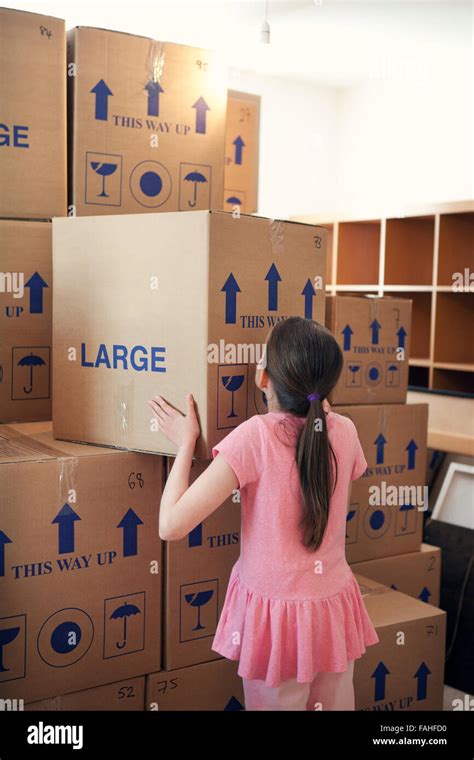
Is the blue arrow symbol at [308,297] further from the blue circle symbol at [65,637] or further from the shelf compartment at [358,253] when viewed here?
the shelf compartment at [358,253]

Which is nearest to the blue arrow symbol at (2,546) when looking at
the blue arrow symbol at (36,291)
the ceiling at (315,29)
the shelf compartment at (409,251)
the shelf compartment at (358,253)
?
the blue arrow symbol at (36,291)

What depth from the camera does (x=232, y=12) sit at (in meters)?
3.28

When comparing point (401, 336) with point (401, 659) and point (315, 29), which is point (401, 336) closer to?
point (401, 659)

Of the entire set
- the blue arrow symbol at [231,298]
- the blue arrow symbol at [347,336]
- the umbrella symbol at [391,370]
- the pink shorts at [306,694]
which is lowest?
the pink shorts at [306,694]

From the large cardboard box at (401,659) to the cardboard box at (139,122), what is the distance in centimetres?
106

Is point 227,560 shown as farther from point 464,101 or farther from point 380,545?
point 464,101

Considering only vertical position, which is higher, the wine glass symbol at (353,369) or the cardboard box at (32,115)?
the cardboard box at (32,115)

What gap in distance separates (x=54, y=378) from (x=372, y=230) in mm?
2632

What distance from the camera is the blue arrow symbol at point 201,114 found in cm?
182

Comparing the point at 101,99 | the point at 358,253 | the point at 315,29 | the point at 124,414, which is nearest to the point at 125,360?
Result: the point at 124,414

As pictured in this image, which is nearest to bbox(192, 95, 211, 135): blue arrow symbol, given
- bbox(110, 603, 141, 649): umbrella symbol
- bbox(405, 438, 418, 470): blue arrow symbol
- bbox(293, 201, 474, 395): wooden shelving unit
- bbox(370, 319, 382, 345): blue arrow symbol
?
bbox(370, 319, 382, 345): blue arrow symbol

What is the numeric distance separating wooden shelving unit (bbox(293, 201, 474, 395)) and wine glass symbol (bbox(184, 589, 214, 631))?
6.02 feet

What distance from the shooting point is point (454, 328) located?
3.31 m

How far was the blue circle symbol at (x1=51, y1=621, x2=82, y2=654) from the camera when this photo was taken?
1426 mm
